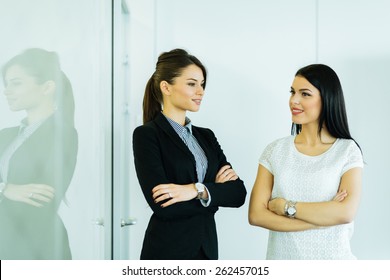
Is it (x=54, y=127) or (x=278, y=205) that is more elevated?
(x=54, y=127)

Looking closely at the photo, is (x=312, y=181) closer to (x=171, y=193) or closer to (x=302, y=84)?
(x=302, y=84)

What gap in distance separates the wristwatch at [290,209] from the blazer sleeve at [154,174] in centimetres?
27

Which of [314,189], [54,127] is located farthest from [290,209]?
[54,127]

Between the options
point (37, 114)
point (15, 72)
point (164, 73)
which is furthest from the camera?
point (164, 73)

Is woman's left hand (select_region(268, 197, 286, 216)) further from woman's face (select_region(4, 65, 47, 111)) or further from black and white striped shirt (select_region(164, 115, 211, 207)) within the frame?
woman's face (select_region(4, 65, 47, 111))

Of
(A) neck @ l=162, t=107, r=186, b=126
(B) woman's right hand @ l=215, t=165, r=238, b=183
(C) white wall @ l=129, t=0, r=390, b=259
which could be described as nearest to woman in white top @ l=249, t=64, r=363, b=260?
(B) woman's right hand @ l=215, t=165, r=238, b=183

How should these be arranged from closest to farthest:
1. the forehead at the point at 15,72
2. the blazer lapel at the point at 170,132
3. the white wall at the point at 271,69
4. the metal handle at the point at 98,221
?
1. the forehead at the point at 15,72
2. the blazer lapel at the point at 170,132
3. the metal handle at the point at 98,221
4. the white wall at the point at 271,69

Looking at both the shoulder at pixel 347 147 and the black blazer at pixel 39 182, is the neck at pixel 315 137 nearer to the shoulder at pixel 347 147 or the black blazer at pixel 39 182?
the shoulder at pixel 347 147

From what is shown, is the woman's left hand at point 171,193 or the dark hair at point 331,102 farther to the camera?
the dark hair at point 331,102

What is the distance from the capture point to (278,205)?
66.3 inches

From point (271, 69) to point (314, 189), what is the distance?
3.43 feet

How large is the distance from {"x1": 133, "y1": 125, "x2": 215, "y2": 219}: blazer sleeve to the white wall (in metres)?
0.88

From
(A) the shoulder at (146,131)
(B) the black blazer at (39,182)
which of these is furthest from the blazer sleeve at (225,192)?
(B) the black blazer at (39,182)

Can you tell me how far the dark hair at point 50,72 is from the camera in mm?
1052
